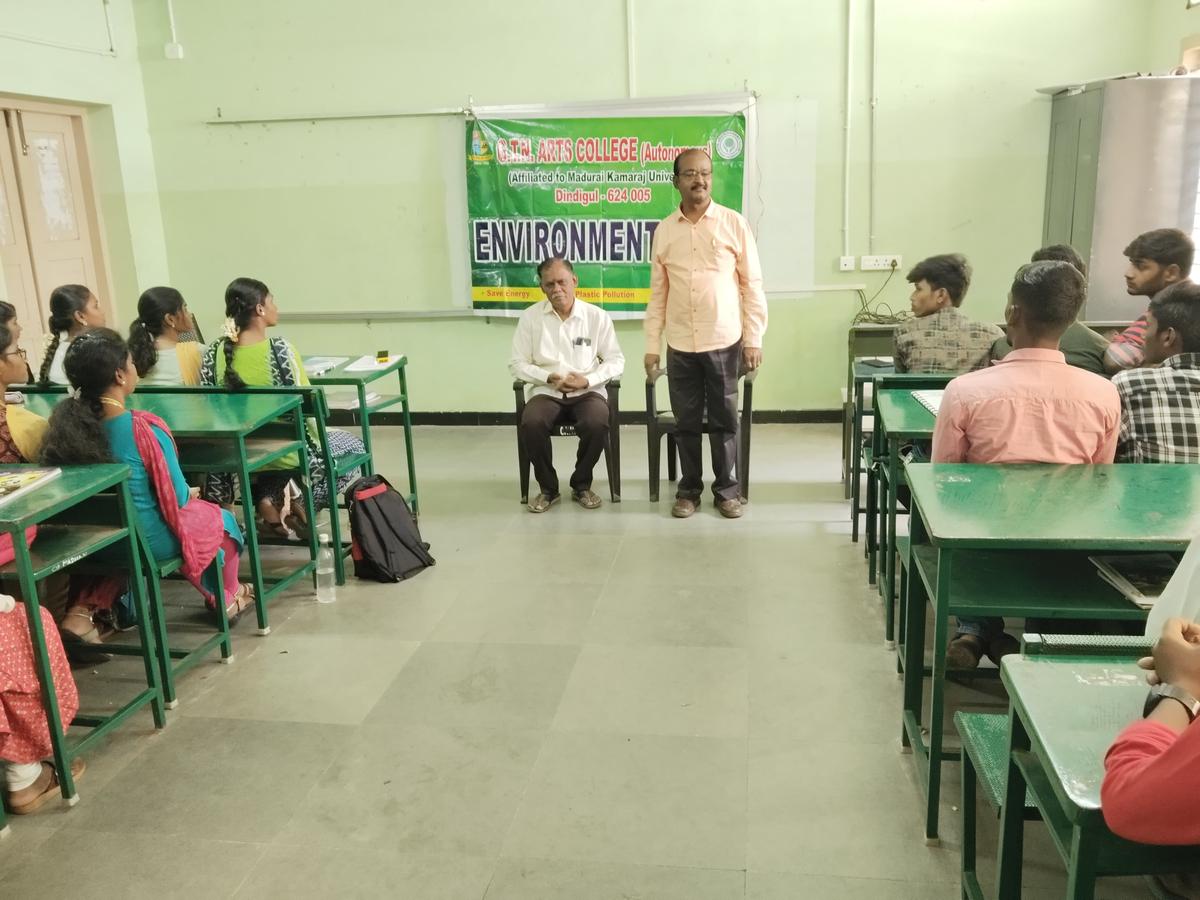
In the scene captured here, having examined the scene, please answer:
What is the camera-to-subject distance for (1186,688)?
4.00ft

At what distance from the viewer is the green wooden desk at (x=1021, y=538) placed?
6.02ft

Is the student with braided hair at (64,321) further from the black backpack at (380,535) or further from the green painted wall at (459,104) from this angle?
the green painted wall at (459,104)

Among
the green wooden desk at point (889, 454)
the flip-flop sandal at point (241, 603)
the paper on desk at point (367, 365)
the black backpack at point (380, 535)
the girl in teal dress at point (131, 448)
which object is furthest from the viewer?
the paper on desk at point (367, 365)

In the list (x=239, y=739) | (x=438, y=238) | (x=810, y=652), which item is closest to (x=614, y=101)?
(x=438, y=238)

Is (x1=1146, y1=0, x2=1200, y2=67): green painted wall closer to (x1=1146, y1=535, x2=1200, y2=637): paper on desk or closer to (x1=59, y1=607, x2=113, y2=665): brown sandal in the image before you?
(x1=1146, y1=535, x2=1200, y2=637): paper on desk

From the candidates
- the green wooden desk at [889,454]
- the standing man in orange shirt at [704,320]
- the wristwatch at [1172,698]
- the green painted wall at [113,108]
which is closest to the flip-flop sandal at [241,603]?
the standing man in orange shirt at [704,320]

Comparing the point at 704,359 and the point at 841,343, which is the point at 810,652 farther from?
the point at 841,343

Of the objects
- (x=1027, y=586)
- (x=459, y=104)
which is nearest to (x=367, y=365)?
(x=459, y=104)

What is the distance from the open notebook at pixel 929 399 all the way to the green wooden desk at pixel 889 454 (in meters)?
0.01

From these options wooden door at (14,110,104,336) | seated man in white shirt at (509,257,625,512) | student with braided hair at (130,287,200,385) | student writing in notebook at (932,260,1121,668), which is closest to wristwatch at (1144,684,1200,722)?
student writing in notebook at (932,260,1121,668)

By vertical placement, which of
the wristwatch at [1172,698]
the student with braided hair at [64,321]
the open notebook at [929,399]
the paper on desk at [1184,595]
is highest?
the student with braided hair at [64,321]

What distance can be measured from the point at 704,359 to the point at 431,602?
163 cm

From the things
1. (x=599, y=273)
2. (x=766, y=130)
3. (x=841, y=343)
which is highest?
(x=766, y=130)

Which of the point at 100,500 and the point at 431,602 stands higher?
the point at 100,500
